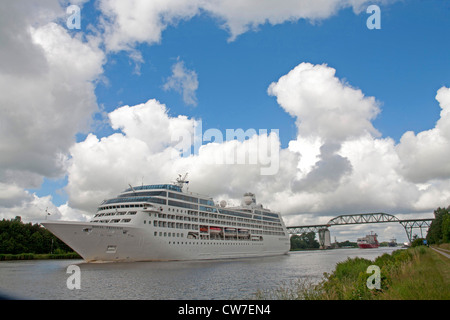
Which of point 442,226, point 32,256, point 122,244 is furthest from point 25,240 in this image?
point 442,226

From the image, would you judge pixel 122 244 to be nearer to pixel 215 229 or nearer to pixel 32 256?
pixel 215 229

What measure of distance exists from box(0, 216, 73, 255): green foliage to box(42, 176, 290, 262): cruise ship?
49.5m

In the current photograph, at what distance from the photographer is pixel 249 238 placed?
97688 millimetres

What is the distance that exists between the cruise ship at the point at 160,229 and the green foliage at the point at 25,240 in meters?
49.5

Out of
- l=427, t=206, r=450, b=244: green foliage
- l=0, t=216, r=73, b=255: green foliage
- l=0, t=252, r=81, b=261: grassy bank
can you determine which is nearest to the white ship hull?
l=0, t=252, r=81, b=261: grassy bank

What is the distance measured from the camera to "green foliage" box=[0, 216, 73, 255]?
95.4 meters

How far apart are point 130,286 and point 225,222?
192 ft

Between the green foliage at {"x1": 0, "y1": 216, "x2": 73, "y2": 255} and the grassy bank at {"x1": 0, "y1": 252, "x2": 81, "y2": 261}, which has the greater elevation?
the green foliage at {"x1": 0, "y1": 216, "x2": 73, "y2": 255}

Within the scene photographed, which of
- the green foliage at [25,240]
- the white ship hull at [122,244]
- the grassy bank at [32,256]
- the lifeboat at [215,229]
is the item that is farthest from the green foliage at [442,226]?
the green foliage at [25,240]

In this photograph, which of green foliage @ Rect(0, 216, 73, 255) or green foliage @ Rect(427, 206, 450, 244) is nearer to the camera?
green foliage @ Rect(427, 206, 450, 244)

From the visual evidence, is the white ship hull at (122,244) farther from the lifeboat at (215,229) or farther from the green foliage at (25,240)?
the green foliage at (25,240)

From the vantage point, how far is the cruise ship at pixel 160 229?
5441cm

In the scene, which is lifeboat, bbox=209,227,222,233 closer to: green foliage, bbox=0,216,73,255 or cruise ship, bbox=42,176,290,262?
cruise ship, bbox=42,176,290,262
